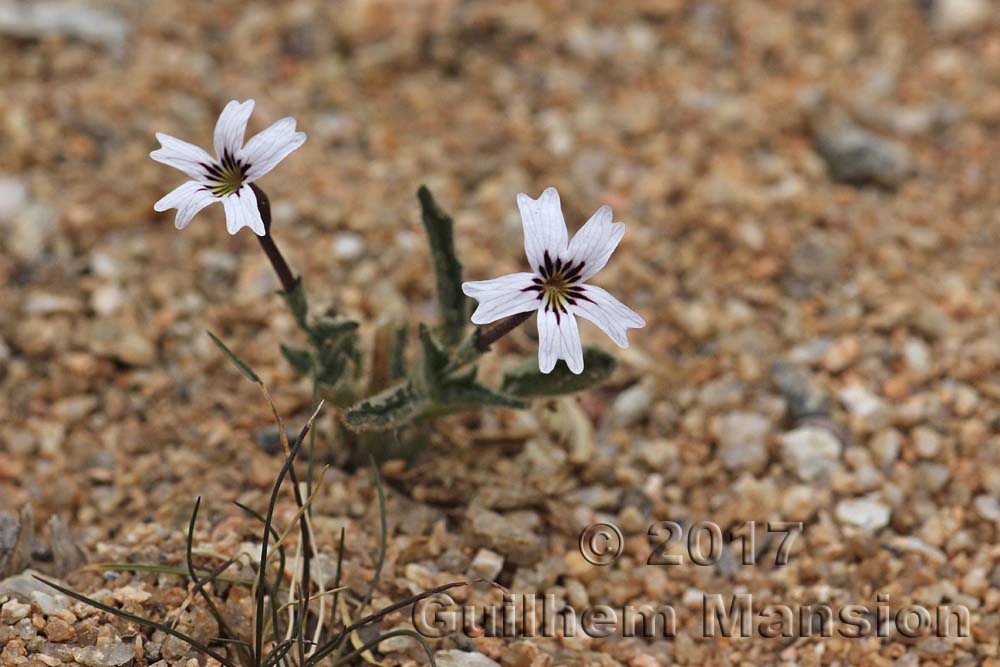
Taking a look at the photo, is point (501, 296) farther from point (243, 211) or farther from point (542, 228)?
point (243, 211)

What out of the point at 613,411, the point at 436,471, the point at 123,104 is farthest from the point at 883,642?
the point at 123,104

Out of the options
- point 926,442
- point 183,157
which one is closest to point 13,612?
point 183,157

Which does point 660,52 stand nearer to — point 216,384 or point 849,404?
point 849,404

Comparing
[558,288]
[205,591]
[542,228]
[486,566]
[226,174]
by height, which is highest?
[226,174]

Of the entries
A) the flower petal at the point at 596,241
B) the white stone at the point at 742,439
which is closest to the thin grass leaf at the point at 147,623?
the flower petal at the point at 596,241

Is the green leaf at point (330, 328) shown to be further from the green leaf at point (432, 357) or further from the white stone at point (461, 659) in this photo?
the white stone at point (461, 659)
